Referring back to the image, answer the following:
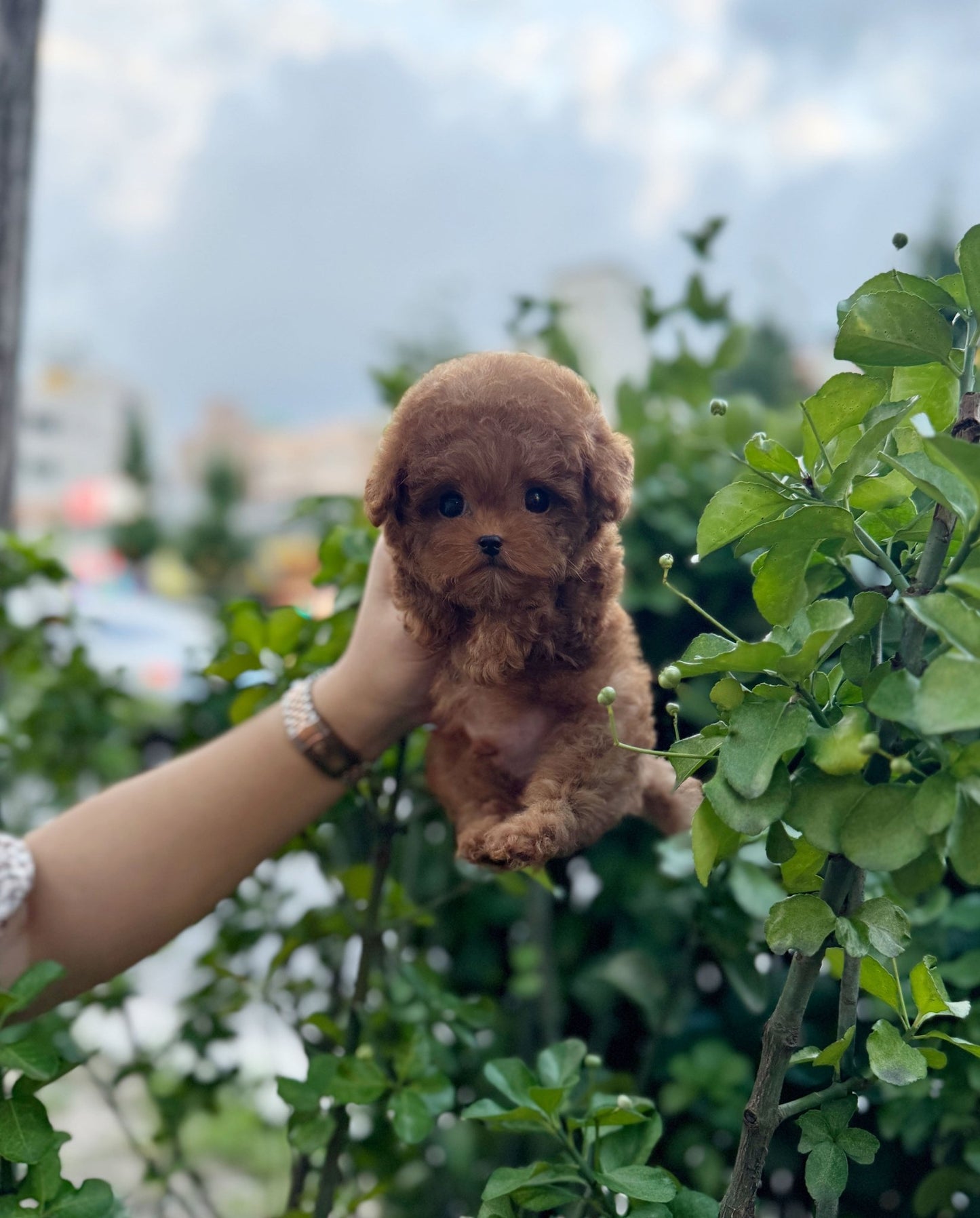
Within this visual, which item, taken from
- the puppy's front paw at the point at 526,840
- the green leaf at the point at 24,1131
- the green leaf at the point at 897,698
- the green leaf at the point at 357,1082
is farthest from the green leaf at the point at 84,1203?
the green leaf at the point at 897,698

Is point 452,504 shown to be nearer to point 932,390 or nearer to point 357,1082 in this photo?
point 932,390

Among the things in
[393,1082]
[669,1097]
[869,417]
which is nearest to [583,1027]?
[669,1097]

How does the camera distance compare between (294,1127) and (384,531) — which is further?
(294,1127)

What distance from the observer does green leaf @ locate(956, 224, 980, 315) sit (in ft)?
1.51

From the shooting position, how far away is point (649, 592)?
108 centimetres

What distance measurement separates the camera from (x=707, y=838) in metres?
0.48

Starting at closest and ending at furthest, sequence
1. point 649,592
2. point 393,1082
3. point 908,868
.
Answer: point 908,868
point 393,1082
point 649,592

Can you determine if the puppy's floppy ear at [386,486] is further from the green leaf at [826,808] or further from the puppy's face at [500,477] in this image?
the green leaf at [826,808]

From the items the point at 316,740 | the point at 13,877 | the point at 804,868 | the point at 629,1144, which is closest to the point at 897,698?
the point at 804,868

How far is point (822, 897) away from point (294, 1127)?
481 mm

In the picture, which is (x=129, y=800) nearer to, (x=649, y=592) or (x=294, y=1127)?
(x=294, y=1127)

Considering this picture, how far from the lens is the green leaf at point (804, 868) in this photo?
20.5 inches

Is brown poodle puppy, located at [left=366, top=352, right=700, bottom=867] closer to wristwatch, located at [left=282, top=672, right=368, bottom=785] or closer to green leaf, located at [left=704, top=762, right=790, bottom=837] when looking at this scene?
green leaf, located at [left=704, top=762, right=790, bottom=837]

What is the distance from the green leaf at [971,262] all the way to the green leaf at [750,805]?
9.2 inches
